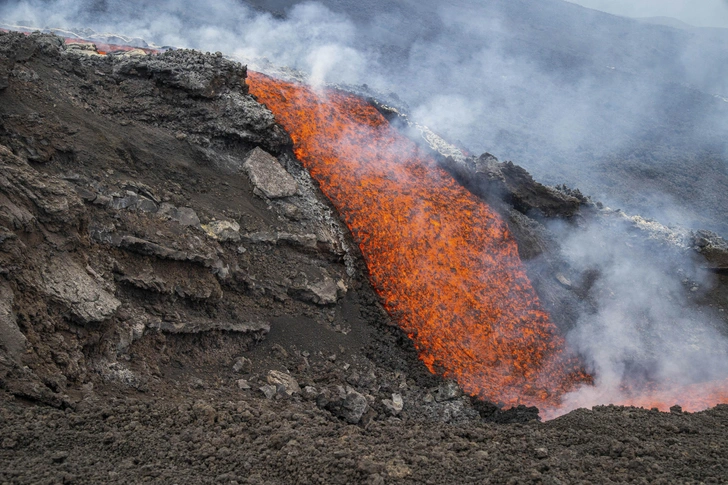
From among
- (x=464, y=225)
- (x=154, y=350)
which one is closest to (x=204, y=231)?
(x=154, y=350)

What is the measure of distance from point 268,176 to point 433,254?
408 cm

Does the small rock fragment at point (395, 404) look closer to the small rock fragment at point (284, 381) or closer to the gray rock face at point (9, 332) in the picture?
the small rock fragment at point (284, 381)

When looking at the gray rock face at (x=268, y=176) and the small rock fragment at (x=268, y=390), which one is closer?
the small rock fragment at (x=268, y=390)

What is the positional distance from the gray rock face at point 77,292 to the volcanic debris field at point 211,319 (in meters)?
0.03

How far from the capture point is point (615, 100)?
3284cm

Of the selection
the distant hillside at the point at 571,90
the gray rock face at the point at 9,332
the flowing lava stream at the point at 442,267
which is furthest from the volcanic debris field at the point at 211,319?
the distant hillside at the point at 571,90

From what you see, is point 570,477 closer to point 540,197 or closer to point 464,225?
point 464,225

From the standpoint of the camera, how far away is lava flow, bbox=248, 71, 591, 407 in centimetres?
1205

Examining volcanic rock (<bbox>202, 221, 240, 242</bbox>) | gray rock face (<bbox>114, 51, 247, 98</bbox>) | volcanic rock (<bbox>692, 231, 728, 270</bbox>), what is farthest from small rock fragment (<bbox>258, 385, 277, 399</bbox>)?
volcanic rock (<bbox>692, 231, 728, 270</bbox>)

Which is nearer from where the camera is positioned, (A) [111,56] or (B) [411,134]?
(A) [111,56]

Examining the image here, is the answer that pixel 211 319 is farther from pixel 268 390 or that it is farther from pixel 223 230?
pixel 223 230

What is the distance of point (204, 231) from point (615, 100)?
29.5 meters

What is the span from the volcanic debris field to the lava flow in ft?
1.42

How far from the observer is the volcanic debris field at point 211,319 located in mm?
6039
